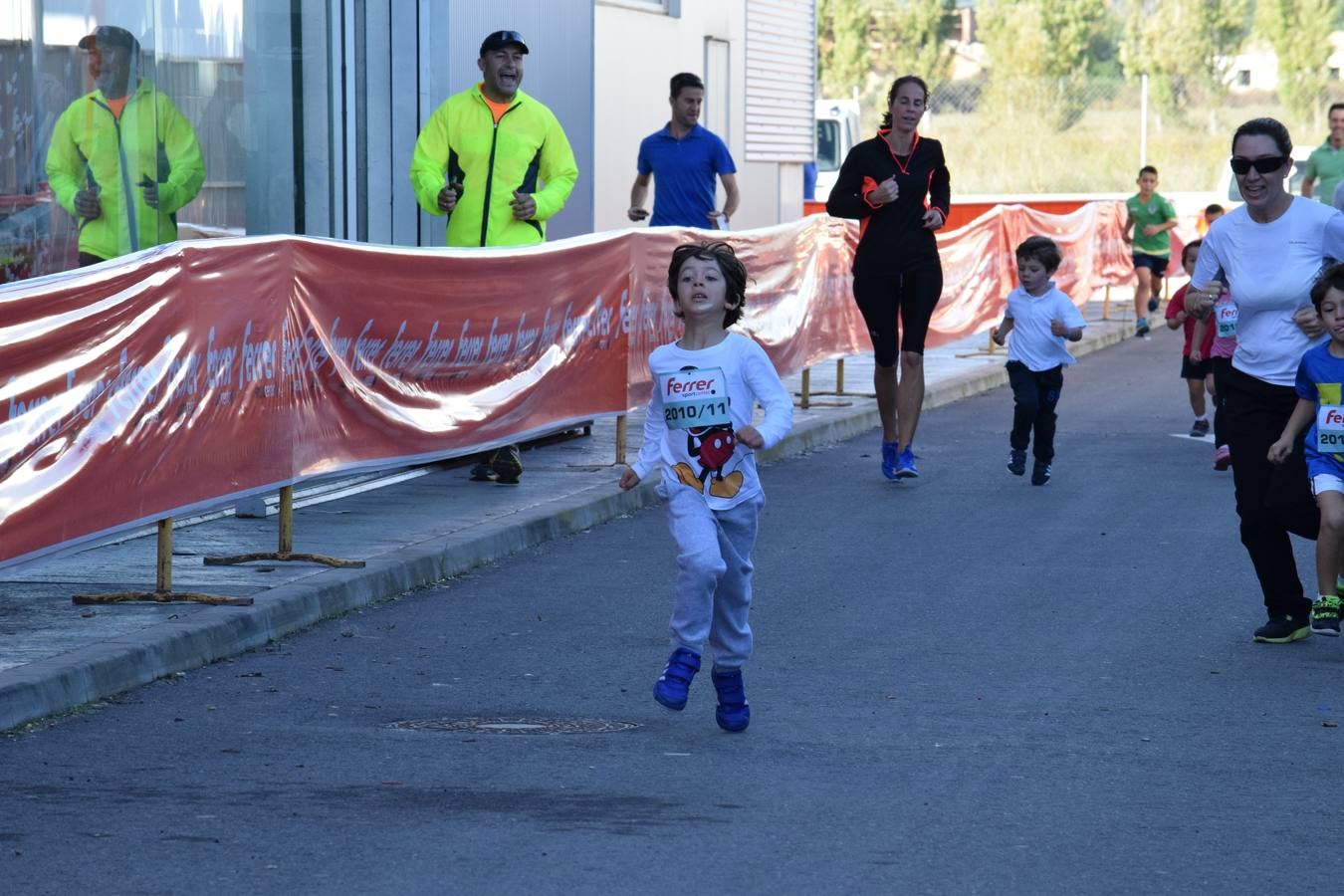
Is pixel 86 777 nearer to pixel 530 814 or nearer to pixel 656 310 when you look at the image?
pixel 530 814

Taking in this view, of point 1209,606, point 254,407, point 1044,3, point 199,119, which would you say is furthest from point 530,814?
point 1044,3

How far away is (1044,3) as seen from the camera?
240 feet

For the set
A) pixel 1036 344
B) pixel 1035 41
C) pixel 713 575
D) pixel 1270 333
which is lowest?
pixel 1036 344

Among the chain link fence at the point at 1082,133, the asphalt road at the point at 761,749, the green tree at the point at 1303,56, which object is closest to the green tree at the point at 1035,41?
the chain link fence at the point at 1082,133

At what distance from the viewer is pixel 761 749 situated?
6.38 m

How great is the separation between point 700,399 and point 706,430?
91mm

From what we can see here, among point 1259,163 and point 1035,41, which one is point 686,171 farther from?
point 1035,41

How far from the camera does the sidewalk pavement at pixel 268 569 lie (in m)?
7.17

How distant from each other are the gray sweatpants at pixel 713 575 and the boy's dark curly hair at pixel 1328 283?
2.09 meters

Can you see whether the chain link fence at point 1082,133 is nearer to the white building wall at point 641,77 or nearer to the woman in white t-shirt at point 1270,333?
the white building wall at point 641,77

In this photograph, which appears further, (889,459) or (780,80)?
(780,80)

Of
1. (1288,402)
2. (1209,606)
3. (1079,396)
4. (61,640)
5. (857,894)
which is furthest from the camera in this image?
(1079,396)

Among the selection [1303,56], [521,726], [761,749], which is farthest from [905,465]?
Answer: [1303,56]

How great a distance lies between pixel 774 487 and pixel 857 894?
25.5 ft
